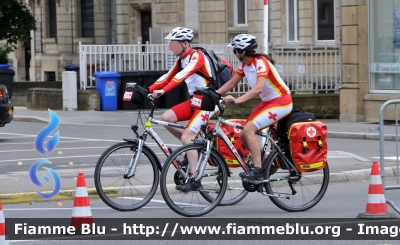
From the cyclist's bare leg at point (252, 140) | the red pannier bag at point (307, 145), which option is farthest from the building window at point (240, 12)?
the cyclist's bare leg at point (252, 140)

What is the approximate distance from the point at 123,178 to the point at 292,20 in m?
18.0

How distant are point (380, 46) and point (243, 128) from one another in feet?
39.1

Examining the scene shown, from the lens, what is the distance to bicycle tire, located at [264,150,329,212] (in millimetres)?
9000

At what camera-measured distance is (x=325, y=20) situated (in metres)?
25.4

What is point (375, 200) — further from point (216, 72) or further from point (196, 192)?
point (216, 72)

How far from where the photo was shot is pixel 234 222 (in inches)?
329

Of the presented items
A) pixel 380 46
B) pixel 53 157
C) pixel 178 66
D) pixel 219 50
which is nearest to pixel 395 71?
pixel 380 46

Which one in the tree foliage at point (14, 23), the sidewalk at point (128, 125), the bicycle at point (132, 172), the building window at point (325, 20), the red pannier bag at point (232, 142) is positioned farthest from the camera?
the tree foliage at point (14, 23)

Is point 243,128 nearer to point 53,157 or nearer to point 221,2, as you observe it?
point 53,157

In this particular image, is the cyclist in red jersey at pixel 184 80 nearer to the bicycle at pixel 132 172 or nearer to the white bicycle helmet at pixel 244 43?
the bicycle at pixel 132 172

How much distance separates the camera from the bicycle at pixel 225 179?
868 centimetres

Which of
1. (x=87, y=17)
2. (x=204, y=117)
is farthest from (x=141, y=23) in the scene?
(x=204, y=117)

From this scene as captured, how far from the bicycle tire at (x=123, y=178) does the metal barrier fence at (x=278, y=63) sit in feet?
45.3

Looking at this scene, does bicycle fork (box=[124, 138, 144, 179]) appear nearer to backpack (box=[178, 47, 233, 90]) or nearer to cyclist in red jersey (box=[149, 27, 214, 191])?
cyclist in red jersey (box=[149, 27, 214, 191])
